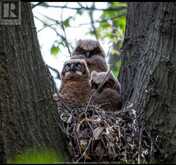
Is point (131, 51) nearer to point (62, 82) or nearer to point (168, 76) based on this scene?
point (62, 82)

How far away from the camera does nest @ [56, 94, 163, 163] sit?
397cm

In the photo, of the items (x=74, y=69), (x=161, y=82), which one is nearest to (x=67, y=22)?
(x=74, y=69)

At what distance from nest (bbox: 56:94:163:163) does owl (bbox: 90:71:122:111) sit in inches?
44.9

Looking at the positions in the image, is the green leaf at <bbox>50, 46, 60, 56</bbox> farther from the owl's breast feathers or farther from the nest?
the nest

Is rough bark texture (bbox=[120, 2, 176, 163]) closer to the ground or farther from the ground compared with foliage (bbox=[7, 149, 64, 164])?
farther from the ground

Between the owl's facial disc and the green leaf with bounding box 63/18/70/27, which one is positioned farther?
the green leaf with bounding box 63/18/70/27

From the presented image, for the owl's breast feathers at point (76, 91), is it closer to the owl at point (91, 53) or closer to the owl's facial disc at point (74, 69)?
the owl's facial disc at point (74, 69)

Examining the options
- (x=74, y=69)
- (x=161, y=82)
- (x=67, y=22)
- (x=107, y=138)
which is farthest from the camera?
(x=67, y=22)

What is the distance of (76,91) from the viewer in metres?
5.87

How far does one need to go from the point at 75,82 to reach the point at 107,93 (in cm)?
35

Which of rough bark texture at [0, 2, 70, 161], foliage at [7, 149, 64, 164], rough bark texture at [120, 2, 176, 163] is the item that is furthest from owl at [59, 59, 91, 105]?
foliage at [7, 149, 64, 164]

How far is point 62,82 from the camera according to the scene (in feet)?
20.1

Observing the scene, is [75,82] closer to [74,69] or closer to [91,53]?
[74,69]

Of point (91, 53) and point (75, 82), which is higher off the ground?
point (91, 53)
